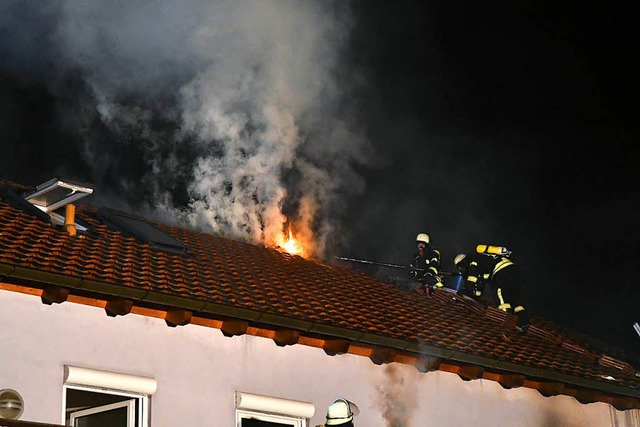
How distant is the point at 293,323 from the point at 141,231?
2907 millimetres

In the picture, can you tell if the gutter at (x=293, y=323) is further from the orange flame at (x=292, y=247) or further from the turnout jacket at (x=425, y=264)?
the orange flame at (x=292, y=247)

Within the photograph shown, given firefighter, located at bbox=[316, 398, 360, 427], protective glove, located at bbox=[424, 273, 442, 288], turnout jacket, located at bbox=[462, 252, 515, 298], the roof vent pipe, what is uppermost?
turnout jacket, located at bbox=[462, 252, 515, 298]

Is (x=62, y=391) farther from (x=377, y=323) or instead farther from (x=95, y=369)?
(x=377, y=323)

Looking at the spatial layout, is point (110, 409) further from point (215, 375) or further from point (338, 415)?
point (338, 415)

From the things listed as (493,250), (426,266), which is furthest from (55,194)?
(493,250)

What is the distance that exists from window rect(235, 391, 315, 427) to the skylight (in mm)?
2783

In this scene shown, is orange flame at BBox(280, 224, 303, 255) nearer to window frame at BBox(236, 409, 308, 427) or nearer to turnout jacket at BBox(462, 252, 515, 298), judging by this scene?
turnout jacket at BBox(462, 252, 515, 298)

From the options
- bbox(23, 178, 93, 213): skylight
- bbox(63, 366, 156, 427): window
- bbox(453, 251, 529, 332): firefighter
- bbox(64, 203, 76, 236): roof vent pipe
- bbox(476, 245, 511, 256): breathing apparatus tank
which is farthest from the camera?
bbox(476, 245, 511, 256): breathing apparatus tank

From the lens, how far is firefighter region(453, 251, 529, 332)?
61.5ft

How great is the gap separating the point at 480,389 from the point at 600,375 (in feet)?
6.15

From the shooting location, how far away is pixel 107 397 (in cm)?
1173

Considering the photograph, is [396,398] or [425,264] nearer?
[396,398]

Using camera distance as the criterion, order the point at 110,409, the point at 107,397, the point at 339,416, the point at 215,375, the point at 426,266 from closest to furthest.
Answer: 1. the point at 339,416
2. the point at 110,409
3. the point at 107,397
4. the point at 215,375
5. the point at 426,266

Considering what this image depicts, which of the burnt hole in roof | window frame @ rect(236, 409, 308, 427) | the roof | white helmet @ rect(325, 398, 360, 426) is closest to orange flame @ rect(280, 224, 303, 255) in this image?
the roof
